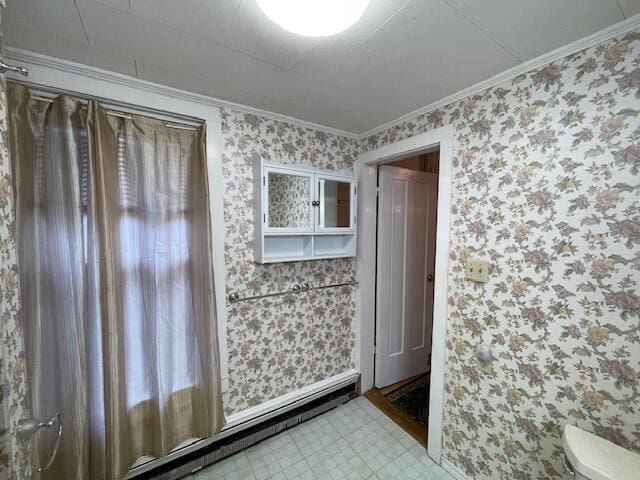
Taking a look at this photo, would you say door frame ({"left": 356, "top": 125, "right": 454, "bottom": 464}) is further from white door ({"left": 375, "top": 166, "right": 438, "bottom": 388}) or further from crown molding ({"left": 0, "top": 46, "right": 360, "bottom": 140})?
crown molding ({"left": 0, "top": 46, "right": 360, "bottom": 140})

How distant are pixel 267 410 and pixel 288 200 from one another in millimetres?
1463

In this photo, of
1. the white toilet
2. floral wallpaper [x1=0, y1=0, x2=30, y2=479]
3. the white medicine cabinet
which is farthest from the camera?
the white medicine cabinet

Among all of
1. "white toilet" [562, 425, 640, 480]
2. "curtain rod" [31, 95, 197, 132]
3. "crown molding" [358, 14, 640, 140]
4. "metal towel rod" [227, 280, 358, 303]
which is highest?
"crown molding" [358, 14, 640, 140]

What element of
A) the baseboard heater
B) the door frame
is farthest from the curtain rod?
the baseboard heater

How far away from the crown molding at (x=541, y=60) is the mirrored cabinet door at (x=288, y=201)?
87 centimetres

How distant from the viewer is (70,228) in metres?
1.12

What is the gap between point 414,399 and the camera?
7.25 ft

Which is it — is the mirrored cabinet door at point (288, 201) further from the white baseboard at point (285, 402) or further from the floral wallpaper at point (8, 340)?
the white baseboard at point (285, 402)

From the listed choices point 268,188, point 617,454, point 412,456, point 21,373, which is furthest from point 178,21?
point 412,456

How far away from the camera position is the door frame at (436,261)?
4.85ft

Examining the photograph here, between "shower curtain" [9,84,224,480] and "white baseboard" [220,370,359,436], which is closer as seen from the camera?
"shower curtain" [9,84,224,480]

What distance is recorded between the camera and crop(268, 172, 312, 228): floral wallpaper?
62.9 inches

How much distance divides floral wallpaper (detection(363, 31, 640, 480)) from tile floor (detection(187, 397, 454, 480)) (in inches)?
11.4

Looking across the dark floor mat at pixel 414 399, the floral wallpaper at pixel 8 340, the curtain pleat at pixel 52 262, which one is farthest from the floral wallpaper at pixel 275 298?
the floral wallpaper at pixel 8 340
